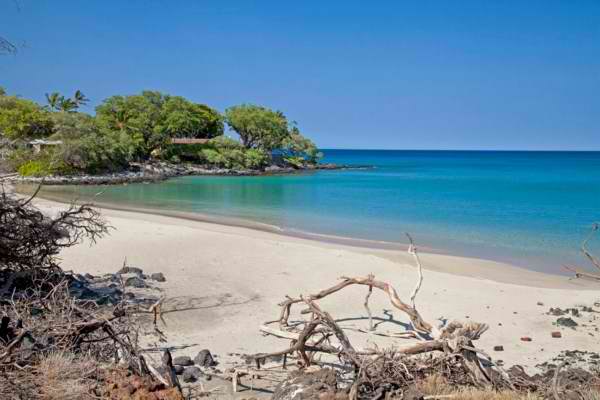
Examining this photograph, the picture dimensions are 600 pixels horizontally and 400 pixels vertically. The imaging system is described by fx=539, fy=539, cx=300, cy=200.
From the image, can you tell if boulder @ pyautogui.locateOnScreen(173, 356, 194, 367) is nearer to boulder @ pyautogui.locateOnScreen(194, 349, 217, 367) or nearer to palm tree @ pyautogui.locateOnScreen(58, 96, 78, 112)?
boulder @ pyautogui.locateOnScreen(194, 349, 217, 367)

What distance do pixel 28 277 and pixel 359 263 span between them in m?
8.84

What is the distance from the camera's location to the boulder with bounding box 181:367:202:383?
6.20 meters

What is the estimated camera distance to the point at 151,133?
196ft

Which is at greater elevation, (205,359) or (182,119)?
(182,119)

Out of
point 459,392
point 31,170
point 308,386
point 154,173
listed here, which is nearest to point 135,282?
point 308,386

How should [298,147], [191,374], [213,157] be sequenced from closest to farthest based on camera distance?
1. [191,374]
2. [213,157]
3. [298,147]

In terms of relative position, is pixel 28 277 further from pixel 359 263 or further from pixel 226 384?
pixel 359 263

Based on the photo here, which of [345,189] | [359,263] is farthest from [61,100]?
[359,263]

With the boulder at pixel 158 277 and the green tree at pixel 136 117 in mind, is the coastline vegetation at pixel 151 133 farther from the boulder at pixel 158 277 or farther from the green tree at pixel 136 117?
the boulder at pixel 158 277

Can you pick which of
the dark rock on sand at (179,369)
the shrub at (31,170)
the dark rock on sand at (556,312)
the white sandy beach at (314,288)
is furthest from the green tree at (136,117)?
the dark rock on sand at (179,369)

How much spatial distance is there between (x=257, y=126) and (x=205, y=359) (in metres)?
64.1

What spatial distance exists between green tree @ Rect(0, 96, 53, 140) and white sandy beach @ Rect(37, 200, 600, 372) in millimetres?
33364

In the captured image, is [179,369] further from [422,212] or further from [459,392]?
[422,212]

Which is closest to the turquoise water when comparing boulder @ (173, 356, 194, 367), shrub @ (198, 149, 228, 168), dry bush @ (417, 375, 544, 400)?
dry bush @ (417, 375, 544, 400)
